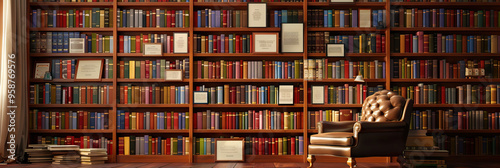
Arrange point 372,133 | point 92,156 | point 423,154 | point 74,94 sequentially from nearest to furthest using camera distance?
1. point 372,133
2. point 423,154
3. point 92,156
4. point 74,94

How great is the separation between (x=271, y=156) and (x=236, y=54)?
4.19 ft

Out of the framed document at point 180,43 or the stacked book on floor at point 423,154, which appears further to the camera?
the framed document at point 180,43

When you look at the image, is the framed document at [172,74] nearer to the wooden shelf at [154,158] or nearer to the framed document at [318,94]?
the wooden shelf at [154,158]

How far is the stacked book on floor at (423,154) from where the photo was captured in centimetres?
554

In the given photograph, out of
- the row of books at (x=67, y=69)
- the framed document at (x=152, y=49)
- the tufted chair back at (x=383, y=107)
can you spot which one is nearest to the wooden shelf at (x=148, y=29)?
the framed document at (x=152, y=49)

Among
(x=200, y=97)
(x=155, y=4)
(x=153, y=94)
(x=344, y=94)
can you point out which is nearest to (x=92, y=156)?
(x=153, y=94)

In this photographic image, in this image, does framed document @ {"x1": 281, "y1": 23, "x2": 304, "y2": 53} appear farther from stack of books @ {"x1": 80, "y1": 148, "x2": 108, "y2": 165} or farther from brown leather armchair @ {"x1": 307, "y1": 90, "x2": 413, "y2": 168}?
stack of books @ {"x1": 80, "y1": 148, "x2": 108, "y2": 165}

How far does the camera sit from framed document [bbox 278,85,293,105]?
6.31 meters

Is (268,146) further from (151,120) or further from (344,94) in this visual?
(151,120)

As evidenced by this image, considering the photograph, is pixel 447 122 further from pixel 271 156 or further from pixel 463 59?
pixel 271 156

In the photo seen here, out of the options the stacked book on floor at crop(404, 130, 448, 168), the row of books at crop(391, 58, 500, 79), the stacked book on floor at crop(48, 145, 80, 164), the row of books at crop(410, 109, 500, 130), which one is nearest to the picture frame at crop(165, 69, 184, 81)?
the stacked book on floor at crop(48, 145, 80, 164)

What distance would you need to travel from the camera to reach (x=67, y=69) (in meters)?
6.38

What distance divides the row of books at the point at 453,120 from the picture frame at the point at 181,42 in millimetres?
2812

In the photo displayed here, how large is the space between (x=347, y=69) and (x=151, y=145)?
8.22 feet
